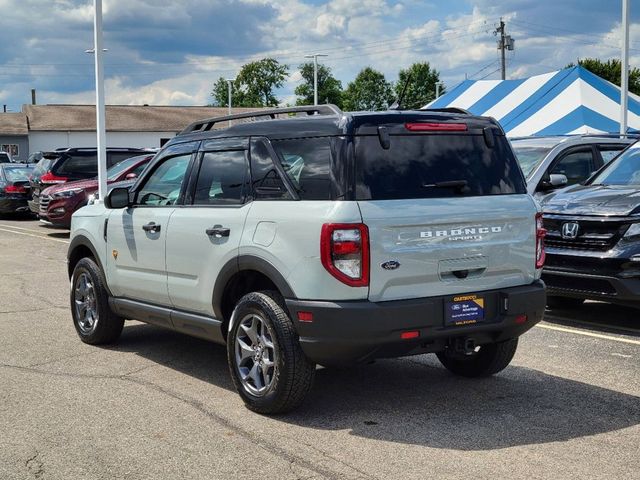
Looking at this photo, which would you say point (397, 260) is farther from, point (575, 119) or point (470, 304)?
point (575, 119)

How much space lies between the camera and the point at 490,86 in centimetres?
2552

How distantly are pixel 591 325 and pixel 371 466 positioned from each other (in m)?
4.68

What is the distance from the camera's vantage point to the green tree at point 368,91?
11338cm

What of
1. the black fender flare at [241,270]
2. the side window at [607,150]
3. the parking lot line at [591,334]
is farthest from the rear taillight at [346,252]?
the side window at [607,150]

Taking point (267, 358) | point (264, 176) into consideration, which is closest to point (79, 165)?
point (264, 176)

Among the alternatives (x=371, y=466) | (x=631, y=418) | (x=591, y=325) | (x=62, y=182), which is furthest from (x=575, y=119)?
(x=371, y=466)

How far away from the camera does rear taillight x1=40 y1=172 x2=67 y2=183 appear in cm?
1954

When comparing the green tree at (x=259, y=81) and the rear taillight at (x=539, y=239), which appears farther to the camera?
the green tree at (x=259, y=81)

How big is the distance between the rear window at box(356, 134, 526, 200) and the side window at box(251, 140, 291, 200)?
582 millimetres

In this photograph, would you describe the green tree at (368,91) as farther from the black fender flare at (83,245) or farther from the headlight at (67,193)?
the black fender flare at (83,245)

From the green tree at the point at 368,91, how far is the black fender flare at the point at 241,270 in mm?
106960

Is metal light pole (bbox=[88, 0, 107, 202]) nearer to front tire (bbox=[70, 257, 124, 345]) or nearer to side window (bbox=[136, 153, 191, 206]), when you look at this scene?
front tire (bbox=[70, 257, 124, 345])

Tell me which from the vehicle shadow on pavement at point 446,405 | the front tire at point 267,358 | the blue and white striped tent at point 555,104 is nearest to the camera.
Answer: the vehicle shadow on pavement at point 446,405

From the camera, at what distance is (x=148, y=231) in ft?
21.0
